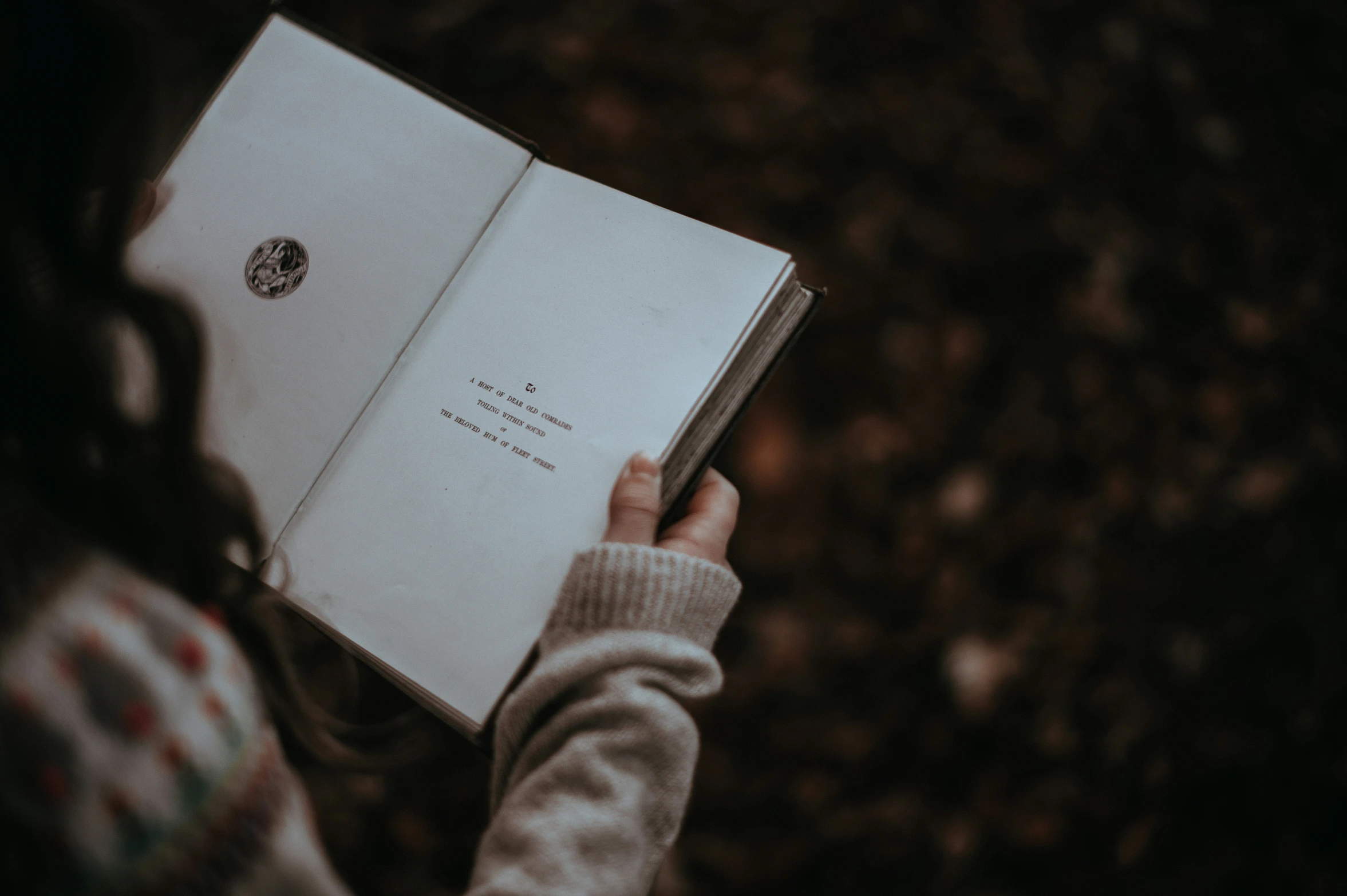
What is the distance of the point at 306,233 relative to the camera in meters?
0.62

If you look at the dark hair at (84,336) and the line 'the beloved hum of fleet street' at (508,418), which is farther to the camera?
the line 'the beloved hum of fleet street' at (508,418)

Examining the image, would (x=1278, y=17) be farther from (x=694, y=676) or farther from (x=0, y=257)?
(x=0, y=257)

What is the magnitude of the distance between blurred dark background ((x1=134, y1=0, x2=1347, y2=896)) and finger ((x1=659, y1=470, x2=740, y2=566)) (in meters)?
0.32

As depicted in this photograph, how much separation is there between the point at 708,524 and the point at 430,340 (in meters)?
0.28

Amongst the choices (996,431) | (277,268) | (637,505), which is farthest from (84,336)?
(996,431)

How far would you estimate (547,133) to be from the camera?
108 cm

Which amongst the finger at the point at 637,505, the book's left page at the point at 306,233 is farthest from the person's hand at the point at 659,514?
the book's left page at the point at 306,233

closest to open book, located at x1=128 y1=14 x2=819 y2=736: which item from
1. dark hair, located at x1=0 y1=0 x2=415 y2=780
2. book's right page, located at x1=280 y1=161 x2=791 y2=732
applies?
book's right page, located at x1=280 y1=161 x2=791 y2=732

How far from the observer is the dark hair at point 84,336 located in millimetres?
389

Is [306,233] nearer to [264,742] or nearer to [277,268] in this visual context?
[277,268]

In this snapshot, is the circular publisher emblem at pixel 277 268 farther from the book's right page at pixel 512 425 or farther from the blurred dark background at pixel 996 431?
the blurred dark background at pixel 996 431

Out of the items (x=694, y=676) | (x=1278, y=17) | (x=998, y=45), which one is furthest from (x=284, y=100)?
(x=1278, y=17)

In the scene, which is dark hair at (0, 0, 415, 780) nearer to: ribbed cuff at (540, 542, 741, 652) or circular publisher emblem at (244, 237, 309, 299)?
circular publisher emblem at (244, 237, 309, 299)

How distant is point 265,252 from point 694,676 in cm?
50
